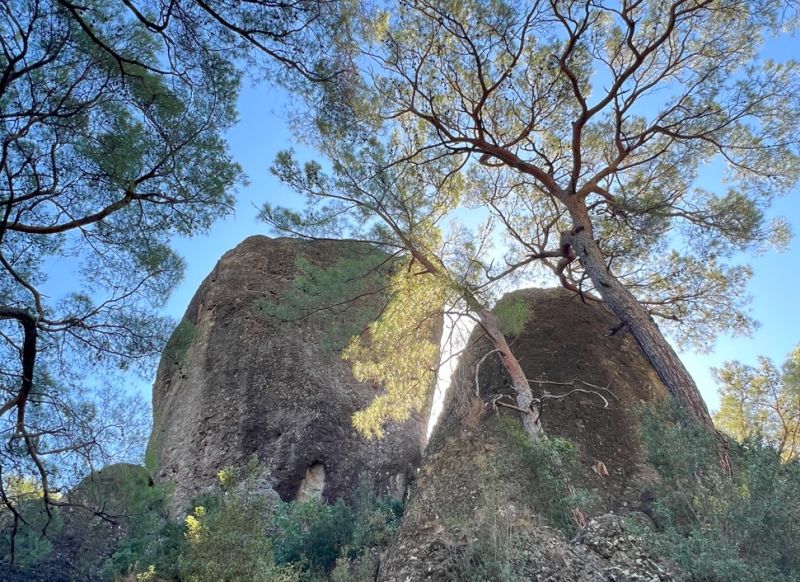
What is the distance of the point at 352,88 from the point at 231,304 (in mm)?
5421

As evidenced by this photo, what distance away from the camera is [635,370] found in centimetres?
712

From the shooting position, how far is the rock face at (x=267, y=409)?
7.42m

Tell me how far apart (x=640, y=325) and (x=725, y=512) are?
2.28 meters

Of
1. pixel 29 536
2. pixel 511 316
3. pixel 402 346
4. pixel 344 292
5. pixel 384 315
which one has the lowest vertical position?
pixel 29 536

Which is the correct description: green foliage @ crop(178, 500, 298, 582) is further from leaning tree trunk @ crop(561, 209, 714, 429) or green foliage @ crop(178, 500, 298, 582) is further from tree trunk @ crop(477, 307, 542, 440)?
leaning tree trunk @ crop(561, 209, 714, 429)

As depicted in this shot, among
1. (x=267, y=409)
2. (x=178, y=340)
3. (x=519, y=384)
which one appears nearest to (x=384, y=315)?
(x=519, y=384)

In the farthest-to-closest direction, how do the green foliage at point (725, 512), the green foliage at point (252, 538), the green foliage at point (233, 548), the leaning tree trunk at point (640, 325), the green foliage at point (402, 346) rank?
the green foliage at point (402, 346) → the leaning tree trunk at point (640, 325) → the green foliage at point (252, 538) → the green foliage at point (233, 548) → the green foliage at point (725, 512)

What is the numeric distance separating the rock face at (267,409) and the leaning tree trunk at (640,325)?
2640 millimetres

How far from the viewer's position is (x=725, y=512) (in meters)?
2.82

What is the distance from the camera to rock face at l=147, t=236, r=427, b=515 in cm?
742

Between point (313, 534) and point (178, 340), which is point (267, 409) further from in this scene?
point (178, 340)

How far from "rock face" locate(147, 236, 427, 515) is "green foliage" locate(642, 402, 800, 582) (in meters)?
4.06

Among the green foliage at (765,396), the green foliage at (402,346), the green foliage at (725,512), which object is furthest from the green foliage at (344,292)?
the green foliage at (765,396)

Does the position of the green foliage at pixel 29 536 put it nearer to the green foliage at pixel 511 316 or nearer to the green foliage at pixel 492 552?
the green foliage at pixel 492 552
